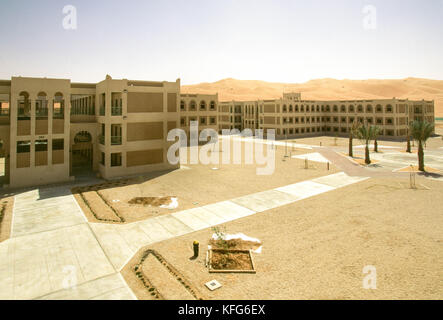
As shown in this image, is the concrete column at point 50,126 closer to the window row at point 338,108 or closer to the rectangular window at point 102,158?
the rectangular window at point 102,158

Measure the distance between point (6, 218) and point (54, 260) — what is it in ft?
29.4

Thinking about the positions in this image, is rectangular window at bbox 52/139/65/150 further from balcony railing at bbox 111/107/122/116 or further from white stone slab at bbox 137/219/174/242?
white stone slab at bbox 137/219/174/242

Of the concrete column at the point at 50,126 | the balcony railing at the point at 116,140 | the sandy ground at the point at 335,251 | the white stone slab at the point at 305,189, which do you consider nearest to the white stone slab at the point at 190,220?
the sandy ground at the point at 335,251

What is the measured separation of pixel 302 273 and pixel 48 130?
29.0 meters

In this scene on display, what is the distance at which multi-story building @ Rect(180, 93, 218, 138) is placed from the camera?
212 feet

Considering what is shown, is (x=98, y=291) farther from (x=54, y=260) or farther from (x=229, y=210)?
(x=229, y=210)

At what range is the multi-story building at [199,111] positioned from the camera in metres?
64.6

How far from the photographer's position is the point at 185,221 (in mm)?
19062

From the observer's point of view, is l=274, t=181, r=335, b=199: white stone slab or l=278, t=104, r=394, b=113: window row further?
l=278, t=104, r=394, b=113: window row

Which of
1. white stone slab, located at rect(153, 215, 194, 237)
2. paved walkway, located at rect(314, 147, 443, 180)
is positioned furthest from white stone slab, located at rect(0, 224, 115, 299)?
paved walkway, located at rect(314, 147, 443, 180)

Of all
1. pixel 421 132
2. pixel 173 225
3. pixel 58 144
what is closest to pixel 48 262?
pixel 173 225

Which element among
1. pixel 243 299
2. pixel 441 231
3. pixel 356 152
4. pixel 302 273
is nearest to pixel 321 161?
pixel 356 152

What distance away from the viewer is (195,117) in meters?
65.8

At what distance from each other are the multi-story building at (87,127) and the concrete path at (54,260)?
345 inches
